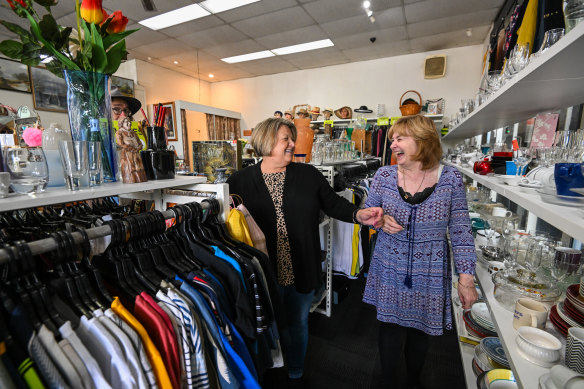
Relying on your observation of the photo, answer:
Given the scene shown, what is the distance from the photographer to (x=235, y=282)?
2.74 feet

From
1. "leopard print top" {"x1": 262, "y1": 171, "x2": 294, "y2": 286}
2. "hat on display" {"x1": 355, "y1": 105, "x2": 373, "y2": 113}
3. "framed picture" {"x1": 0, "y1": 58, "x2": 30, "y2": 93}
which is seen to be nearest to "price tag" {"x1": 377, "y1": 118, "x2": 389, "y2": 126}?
"hat on display" {"x1": 355, "y1": 105, "x2": 373, "y2": 113}

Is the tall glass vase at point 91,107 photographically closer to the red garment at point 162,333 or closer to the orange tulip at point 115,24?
the orange tulip at point 115,24

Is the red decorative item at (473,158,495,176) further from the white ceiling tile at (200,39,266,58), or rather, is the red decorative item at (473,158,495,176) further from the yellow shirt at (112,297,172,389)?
the white ceiling tile at (200,39,266,58)

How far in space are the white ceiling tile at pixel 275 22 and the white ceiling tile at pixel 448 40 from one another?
218 cm

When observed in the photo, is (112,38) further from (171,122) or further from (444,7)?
(171,122)

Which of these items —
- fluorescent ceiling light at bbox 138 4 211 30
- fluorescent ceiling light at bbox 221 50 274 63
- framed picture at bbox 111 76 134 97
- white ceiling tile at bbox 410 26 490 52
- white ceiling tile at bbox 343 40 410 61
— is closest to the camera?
fluorescent ceiling light at bbox 138 4 211 30

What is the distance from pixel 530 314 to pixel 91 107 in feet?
5.23

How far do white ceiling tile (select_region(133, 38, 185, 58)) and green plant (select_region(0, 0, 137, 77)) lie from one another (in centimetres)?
464

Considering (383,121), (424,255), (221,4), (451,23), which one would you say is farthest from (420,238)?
(451,23)

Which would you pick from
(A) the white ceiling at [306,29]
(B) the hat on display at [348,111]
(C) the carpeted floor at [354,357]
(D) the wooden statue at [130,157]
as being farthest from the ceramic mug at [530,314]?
(B) the hat on display at [348,111]

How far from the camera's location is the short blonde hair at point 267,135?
157 centimetres

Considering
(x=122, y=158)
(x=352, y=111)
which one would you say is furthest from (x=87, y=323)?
(x=352, y=111)

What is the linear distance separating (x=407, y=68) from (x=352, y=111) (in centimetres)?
137

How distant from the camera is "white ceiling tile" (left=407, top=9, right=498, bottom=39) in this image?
389 centimetres
